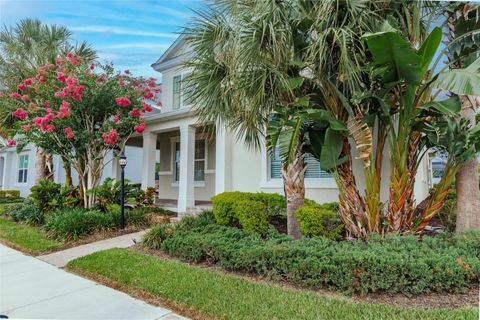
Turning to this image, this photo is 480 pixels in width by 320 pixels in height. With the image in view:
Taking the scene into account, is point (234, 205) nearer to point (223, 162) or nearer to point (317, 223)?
point (317, 223)

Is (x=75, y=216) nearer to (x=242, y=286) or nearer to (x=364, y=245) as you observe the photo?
(x=242, y=286)

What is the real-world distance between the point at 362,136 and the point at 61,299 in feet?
18.4

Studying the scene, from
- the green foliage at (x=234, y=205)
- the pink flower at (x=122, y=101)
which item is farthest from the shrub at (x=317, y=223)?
the pink flower at (x=122, y=101)

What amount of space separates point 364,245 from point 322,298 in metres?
1.57

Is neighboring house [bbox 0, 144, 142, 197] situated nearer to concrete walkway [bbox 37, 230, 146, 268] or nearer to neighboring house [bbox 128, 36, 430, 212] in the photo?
neighboring house [bbox 128, 36, 430, 212]

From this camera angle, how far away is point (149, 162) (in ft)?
41.4

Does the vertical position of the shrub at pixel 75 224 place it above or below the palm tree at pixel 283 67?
below

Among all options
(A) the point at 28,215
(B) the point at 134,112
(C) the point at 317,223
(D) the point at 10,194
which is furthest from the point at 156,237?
(D) the point at 10,194

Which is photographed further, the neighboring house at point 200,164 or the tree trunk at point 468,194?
the neighboring house at point 200,164

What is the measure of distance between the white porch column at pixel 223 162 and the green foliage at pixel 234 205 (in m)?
2.24

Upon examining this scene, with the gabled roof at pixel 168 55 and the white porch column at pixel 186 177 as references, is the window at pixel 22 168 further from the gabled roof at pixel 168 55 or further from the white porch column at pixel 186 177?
the white porch column at pixel 186 177

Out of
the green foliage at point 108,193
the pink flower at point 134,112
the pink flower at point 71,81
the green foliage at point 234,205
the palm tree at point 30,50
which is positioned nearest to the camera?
the green foliage at point 234,205

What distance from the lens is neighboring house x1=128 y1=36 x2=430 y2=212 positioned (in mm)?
8715

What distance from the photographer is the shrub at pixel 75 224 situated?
8.52 metres
